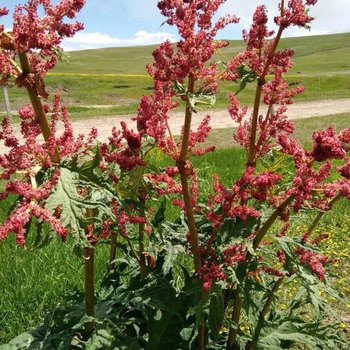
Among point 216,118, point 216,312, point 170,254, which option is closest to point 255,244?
point 216,312

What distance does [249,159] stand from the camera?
2.38 meters

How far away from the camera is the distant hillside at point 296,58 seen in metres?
80.2

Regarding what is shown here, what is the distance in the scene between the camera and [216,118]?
22656mm

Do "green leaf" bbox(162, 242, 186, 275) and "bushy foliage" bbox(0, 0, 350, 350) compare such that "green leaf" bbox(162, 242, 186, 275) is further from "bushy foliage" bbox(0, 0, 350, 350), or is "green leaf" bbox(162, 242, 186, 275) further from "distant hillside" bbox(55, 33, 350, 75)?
"distant hillside" bbox(55, 33, 350, 75)

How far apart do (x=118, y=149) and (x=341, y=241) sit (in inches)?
187

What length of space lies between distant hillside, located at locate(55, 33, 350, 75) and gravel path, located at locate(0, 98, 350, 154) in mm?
43123

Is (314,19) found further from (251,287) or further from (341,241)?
(341,241)

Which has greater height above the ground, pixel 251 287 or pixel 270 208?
pixel 270 208

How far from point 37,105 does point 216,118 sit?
20968 millimetres

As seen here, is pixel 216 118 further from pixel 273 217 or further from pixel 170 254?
pixel 273 217

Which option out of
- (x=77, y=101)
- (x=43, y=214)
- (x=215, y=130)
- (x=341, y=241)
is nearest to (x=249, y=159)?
(x=43, y=214)

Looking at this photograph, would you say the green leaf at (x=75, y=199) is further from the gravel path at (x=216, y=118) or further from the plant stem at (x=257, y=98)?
the gravel path at (x=216, y=118)

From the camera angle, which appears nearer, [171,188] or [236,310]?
[171,188]

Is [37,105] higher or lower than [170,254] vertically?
higher
